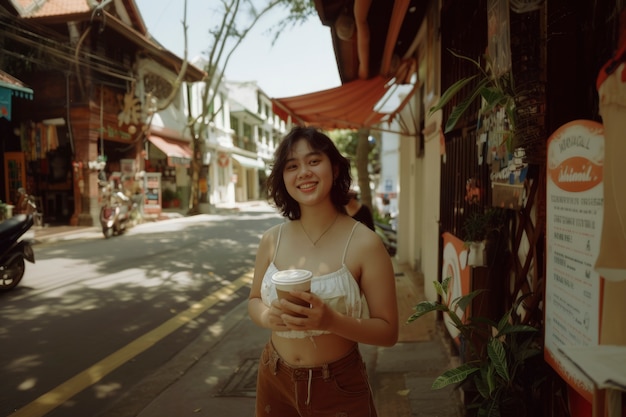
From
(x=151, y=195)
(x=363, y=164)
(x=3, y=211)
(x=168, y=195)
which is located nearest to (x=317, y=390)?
(x=363, y=164)

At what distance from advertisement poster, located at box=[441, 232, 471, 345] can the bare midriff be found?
1.33 m

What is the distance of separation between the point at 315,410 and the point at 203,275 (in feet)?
18.9

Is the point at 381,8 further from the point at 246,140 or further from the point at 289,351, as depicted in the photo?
the point at 246,140

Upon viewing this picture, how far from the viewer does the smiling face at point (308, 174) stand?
1.63 metres

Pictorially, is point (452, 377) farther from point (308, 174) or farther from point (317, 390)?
point (308, 174)

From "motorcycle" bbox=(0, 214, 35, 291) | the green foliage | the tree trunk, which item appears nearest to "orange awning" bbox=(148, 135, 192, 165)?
the green foliage

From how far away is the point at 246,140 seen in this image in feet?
107

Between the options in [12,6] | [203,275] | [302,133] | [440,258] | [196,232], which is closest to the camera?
[302,133]

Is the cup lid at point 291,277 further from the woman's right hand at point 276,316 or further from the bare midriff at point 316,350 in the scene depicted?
the bare midriff at point 316,350

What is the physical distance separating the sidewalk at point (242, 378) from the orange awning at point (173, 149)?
14.6 metres

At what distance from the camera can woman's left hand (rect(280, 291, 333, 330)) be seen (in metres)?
1.26

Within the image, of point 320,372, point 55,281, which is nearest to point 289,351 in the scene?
point 320,372

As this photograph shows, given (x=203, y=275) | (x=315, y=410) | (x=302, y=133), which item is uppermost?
(x=302, y=133)

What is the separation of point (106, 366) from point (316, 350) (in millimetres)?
2827
